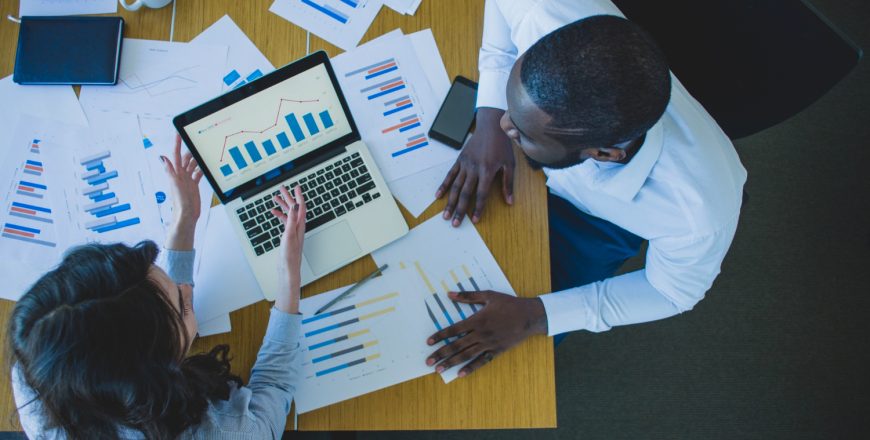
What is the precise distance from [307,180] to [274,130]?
117 millimetres

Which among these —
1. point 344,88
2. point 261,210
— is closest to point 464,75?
point 344,88

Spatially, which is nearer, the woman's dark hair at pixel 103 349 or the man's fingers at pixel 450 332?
the woman's dark hair at pixel 103 349

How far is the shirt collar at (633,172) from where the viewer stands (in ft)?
2.93

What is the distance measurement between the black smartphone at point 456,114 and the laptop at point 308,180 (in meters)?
0.16

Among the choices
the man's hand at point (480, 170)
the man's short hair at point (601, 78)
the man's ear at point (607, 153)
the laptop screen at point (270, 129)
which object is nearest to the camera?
the man's short hair at point (601, 78)

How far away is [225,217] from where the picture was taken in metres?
1.10

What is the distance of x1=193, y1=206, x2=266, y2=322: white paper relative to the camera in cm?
107

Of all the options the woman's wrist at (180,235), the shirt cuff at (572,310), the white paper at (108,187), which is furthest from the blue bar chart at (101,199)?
the shirt cuff at (572,310)

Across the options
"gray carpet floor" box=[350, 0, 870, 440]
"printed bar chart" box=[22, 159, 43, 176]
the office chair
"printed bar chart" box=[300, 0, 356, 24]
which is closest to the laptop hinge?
"printed bar chart" box=[300, 0, 356, 24]

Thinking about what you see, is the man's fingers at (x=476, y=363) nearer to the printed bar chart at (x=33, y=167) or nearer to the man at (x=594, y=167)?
the man at (x=594, y=167)

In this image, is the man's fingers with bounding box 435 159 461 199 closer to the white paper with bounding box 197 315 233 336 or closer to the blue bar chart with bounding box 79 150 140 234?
the white paper with bounding box 197 315 233 336

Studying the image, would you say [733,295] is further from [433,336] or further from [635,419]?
[433,336]

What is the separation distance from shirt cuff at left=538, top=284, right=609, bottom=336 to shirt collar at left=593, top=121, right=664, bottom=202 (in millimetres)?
218

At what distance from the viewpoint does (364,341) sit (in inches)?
40.7
